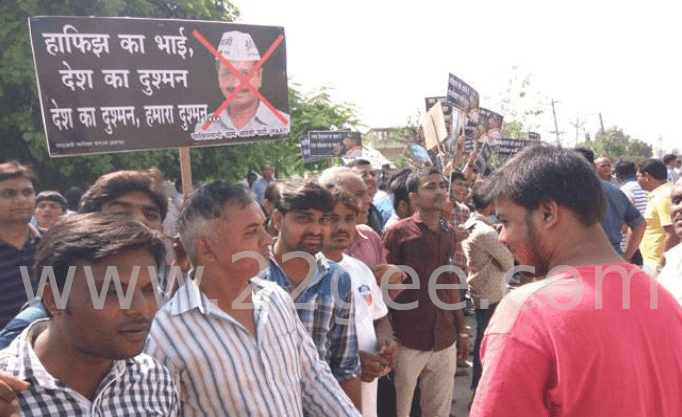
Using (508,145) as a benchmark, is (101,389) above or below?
below

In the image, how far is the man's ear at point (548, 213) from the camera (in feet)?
5.14

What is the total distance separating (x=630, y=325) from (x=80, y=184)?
426 inches

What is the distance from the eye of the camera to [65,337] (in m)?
1.57

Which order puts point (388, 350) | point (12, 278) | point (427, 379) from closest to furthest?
point (388, 350), point (12, 278), point (427, 379)

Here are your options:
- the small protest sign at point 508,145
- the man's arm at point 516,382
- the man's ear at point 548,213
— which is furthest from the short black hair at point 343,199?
the small protest sign at point 508,145

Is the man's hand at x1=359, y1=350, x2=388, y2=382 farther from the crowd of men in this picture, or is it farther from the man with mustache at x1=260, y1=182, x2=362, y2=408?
the man with mustache at x1=260, y1=182, x2=362, y2=408

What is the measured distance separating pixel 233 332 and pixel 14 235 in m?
2.27

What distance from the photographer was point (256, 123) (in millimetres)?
4070

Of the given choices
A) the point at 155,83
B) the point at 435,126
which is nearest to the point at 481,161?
the point at 435,126

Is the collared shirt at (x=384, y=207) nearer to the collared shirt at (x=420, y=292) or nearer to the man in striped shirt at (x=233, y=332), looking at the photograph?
the collared shirt at (x=420, y=292)

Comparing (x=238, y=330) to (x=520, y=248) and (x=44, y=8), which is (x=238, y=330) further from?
(x=44, y=8)

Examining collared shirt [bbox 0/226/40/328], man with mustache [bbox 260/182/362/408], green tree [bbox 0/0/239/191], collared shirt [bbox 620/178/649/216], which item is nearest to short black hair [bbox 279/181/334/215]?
man with mustache [bbox 260/182/362/408]

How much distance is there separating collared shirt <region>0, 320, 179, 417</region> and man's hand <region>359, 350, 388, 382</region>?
121 cm

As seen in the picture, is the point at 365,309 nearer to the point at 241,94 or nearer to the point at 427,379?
the point at 427,379
